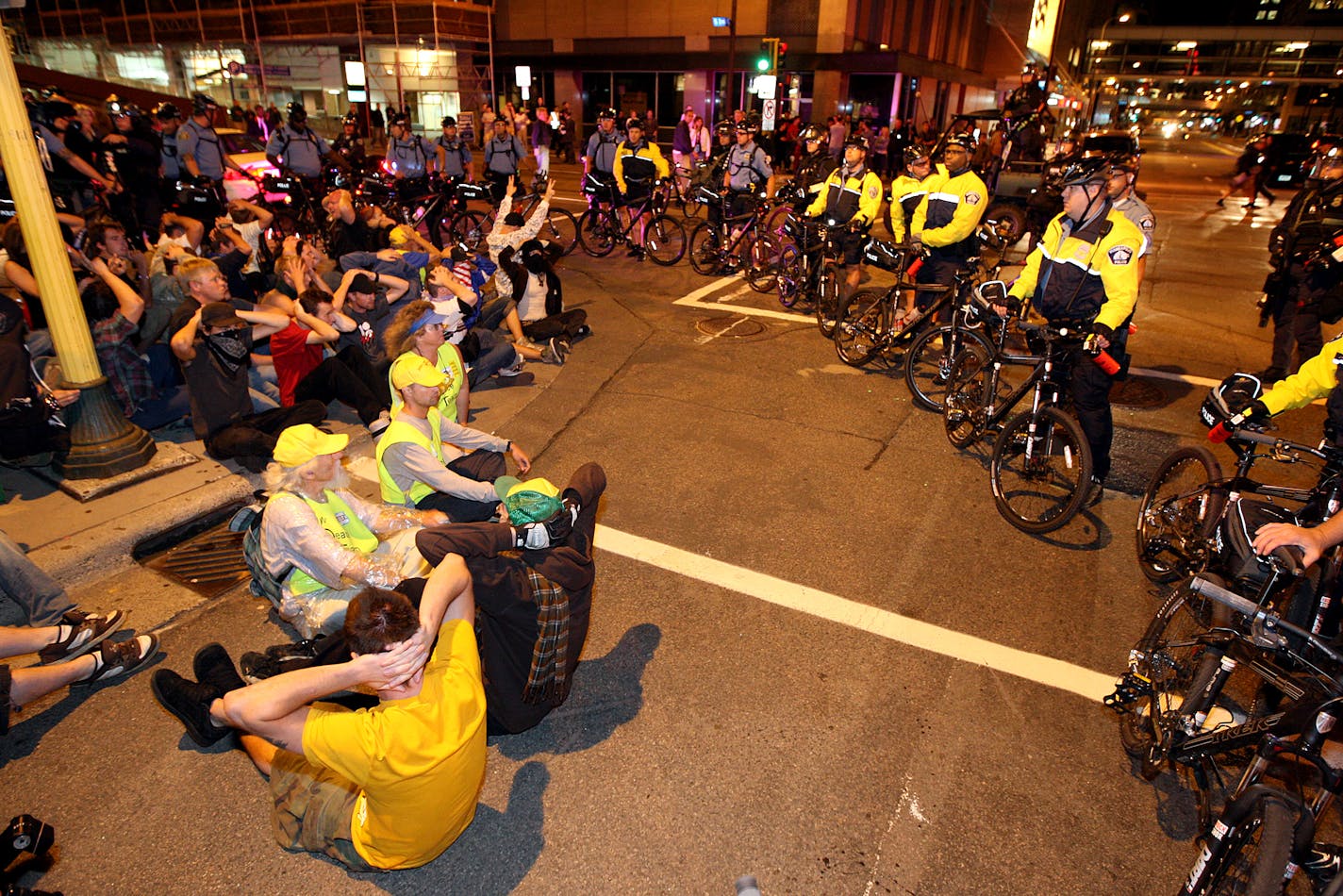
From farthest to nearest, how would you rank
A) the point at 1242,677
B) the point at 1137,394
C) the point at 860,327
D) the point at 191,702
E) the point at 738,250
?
the point at 738,250 → the point at 860,327 → the point at 1137,394 → the point at 1242,677 → the point at 191,702

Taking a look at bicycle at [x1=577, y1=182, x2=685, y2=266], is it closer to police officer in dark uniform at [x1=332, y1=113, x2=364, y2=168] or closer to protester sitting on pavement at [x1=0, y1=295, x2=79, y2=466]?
police officer in dark uniform at [x1=332, y1=113, x2=364, y2=168]

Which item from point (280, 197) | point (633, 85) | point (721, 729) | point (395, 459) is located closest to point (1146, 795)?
point (721, 729)

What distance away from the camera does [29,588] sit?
405 centimetres

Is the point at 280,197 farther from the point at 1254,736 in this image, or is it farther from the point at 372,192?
the point at 1254,736

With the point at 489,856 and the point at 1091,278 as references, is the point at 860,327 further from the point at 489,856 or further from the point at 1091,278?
the point at 489,856

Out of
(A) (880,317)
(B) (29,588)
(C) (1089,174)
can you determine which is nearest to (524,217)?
(A) (880,317)

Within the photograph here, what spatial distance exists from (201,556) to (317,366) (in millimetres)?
2313

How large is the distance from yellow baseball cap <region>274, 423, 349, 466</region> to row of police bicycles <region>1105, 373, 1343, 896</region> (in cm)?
397

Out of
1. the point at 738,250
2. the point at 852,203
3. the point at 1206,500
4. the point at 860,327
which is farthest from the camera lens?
the point at 738,250

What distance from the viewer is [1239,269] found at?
13508 mm

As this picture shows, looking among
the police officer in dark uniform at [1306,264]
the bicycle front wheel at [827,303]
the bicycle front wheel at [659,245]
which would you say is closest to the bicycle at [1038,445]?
the bicycle front wheel at [827,303]

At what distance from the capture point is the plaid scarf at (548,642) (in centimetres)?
319

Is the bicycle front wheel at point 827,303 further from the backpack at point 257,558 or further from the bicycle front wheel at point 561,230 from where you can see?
the backpack at point 257,558

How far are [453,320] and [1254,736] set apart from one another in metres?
6.40
